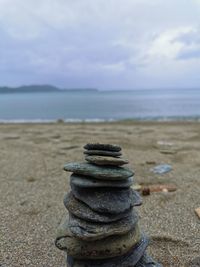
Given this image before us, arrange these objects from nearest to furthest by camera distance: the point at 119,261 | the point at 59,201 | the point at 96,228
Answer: the point at 96,228
the point at 119,261
the point at 59,201

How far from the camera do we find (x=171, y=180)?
805cm

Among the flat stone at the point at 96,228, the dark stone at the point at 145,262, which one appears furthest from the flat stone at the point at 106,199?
the dark stone at the point at 145,262

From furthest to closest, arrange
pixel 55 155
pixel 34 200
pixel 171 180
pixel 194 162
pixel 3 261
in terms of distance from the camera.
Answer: pixel 55 155, pixel 194 162, pixel 171 180, pixel 34 200, pixel 3 261

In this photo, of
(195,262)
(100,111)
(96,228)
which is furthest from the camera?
(100,111)

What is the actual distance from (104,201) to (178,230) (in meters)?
2.28

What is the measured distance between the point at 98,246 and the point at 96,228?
185 mm

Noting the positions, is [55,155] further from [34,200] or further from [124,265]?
[124,265]

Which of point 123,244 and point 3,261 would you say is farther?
point 3,261

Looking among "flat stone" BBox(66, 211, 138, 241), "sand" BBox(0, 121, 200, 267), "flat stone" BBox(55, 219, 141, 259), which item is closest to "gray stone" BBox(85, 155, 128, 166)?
"flat stone" BBox(66, 211, 138, 241)

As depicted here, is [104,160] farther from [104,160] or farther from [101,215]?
[101,215]

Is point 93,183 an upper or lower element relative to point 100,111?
upper

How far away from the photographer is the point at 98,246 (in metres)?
3.49

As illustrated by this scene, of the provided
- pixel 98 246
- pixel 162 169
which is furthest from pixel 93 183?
pixel 162 169

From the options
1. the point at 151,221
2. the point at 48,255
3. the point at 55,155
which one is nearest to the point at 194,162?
the point at 55,155
